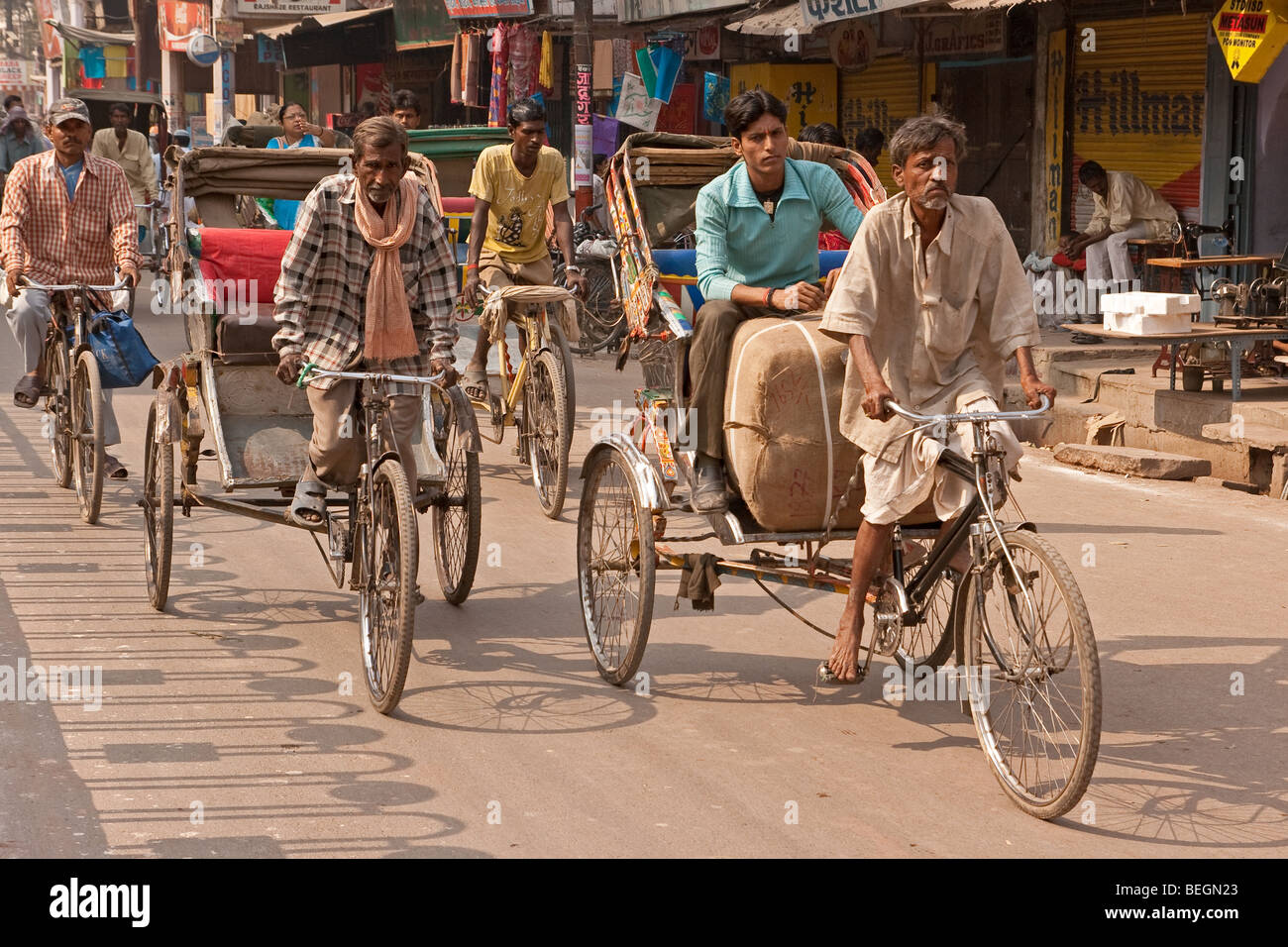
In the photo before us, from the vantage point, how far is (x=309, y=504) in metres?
6.11

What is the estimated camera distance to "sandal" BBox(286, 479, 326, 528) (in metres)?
6.11

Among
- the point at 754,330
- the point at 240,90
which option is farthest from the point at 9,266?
the point at 240,90

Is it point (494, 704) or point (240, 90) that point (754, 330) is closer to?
point (494, 704)

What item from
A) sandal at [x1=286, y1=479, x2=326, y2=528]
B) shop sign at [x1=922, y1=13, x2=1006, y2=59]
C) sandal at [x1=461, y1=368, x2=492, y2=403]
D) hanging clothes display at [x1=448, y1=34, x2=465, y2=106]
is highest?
hanging clothes display at [x1=448, y1=34, x2=465, y2=106]

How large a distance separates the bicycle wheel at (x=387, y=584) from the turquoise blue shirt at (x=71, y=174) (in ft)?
13.2

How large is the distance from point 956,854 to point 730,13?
14252mm

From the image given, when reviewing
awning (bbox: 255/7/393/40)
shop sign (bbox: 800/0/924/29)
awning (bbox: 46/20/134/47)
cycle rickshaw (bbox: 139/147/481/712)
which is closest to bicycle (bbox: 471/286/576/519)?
cycle rickshaw (bbox: 139/147/481/712)

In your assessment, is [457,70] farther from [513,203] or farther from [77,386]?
[77,386]

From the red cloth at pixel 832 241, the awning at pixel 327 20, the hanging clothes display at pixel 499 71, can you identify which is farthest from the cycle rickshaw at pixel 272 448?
the awning at pixel 327 20

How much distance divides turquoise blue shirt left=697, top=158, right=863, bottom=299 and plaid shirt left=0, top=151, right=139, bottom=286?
3926 mm

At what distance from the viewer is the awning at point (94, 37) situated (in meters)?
42.4

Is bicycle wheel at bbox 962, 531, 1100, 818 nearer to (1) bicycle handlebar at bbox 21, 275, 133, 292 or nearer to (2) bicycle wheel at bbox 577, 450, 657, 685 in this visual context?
(2) bicycle wheel at bbox 577, 450, 657, 685

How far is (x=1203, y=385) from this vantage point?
11.3 meters

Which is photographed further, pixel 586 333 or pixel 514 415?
pixel 586 333
